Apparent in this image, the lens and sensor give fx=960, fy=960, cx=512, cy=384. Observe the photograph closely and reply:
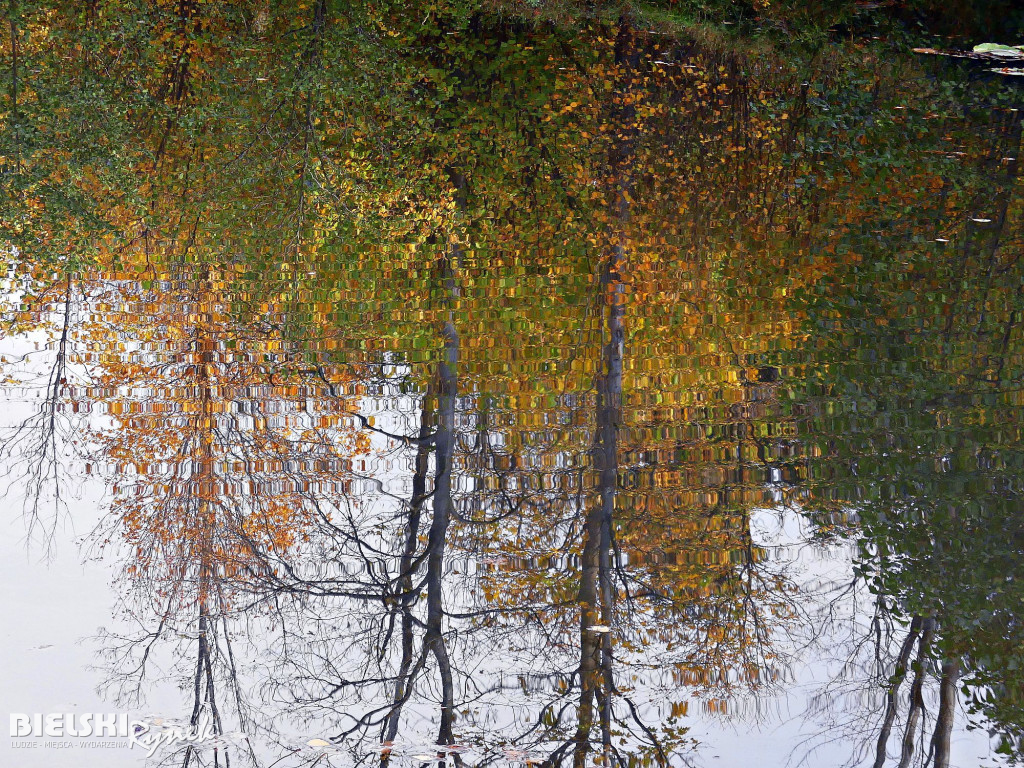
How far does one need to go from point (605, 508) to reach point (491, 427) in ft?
3.55

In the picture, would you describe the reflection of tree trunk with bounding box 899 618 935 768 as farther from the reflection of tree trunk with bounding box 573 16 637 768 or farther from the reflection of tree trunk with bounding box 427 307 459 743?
the reflection of tree trunk with bounding box 427 307 459 743

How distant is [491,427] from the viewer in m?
5.87

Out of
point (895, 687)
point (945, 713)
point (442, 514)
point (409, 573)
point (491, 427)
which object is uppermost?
point (491, 427)

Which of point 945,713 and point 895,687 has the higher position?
point 895,687

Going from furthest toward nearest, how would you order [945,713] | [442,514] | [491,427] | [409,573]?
[491,427], [442,514], [409,573], [945,713]

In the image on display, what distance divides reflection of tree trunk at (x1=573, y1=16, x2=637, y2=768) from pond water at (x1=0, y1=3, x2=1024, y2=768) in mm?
22

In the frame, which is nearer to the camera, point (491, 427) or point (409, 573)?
point (409, 573)

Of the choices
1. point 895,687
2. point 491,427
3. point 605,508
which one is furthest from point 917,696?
point 491,427

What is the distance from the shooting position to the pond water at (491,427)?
3.96 m

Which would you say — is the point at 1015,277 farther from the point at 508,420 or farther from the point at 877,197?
the point at 508,420

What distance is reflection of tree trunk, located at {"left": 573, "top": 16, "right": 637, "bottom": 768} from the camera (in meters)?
3.96

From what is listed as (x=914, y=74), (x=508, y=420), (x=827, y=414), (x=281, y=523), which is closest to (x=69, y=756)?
(x=281, y=523)

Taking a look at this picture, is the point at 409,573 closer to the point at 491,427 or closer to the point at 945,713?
the point at 491,427

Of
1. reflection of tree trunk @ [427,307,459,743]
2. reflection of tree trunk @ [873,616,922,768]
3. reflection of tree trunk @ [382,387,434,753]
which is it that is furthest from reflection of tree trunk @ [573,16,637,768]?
reflection of tree trunk @ [873,616,922,768]
